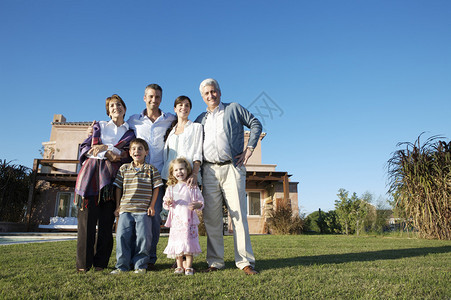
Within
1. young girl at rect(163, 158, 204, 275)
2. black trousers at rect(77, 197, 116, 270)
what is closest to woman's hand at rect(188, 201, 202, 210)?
young girl at rect(163, 158, 204, 275)

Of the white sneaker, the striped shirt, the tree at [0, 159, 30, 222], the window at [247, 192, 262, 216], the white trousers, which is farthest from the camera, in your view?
the window at [247, 192, 262, 216]

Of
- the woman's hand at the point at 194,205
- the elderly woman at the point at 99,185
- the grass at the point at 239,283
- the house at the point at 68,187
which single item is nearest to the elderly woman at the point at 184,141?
the woman's hand at the point at 194,205

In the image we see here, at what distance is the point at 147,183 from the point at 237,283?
1.38 meters

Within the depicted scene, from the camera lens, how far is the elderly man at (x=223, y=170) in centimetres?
321

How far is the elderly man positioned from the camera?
10.5ft

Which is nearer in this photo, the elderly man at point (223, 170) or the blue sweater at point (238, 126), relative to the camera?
the elderly man at point (223, 170)

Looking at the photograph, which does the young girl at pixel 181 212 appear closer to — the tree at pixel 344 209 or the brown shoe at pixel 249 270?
the brown shoe at pixel 249 270

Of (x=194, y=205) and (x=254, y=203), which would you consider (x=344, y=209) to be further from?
(x=194, y=205)

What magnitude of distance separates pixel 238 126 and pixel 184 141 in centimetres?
64

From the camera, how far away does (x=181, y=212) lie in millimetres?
3111

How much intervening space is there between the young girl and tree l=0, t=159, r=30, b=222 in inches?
535

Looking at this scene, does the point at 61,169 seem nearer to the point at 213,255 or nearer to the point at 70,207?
the point at 70,207

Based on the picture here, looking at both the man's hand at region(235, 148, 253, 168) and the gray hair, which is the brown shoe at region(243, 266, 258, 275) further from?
the gray hair

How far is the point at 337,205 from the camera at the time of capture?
12938mm
